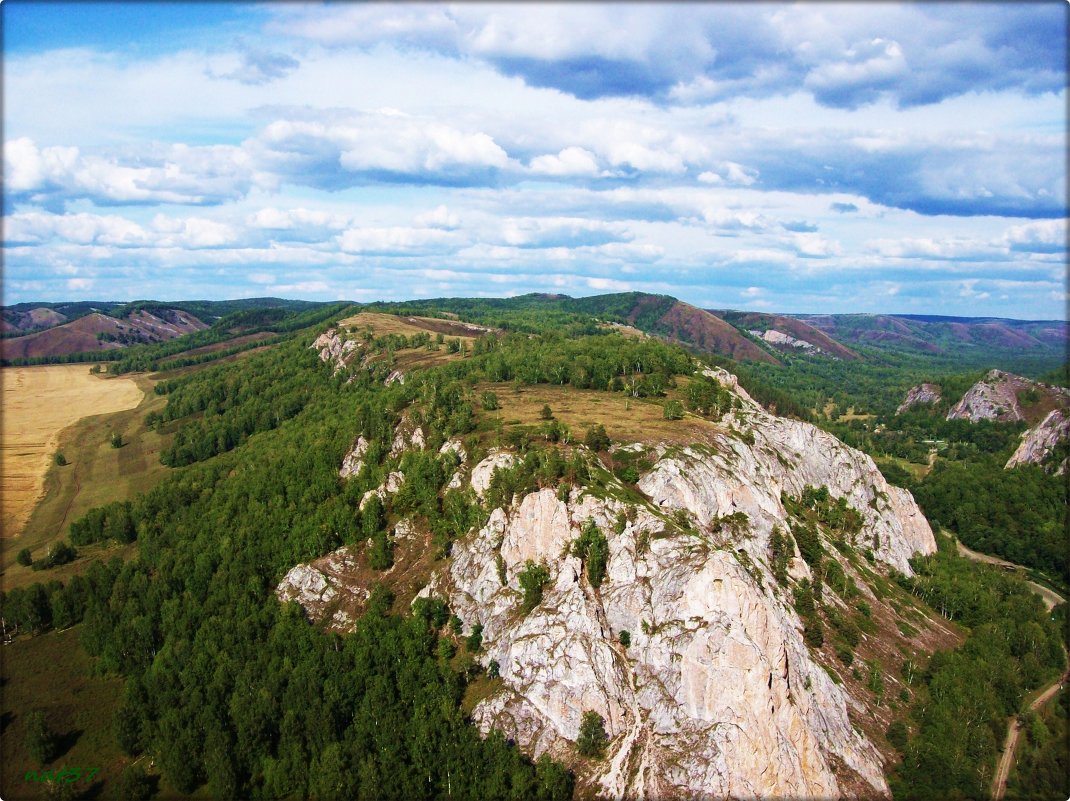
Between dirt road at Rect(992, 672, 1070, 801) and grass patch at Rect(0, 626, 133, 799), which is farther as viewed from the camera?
dirt road at Rect(992, 672, 1070, 801)

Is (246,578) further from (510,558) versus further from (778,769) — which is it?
(778,769)

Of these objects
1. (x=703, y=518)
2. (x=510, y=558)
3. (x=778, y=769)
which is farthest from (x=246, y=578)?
(x=778, y=769)

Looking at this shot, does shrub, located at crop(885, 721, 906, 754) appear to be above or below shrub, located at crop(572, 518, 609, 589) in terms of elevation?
below

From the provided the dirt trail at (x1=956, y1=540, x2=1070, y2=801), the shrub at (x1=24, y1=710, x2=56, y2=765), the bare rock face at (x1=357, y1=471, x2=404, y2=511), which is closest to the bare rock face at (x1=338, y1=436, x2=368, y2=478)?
the bare rock face at (x1=357, y1=471, x2=404, y2=511)

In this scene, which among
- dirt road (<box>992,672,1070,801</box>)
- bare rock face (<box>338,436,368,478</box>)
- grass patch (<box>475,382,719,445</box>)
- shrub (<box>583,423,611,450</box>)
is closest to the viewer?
dirt road (<box>992,672,1070,801</box>)

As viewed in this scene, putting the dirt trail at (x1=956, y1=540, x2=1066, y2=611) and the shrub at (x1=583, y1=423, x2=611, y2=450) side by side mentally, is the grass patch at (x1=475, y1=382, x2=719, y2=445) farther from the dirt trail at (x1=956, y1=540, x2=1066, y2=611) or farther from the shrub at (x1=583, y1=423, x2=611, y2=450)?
the dirt trail at (x1=956, y1=540, x2=1066, y2=611)

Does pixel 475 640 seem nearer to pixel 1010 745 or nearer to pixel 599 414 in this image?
pixel 599 414
